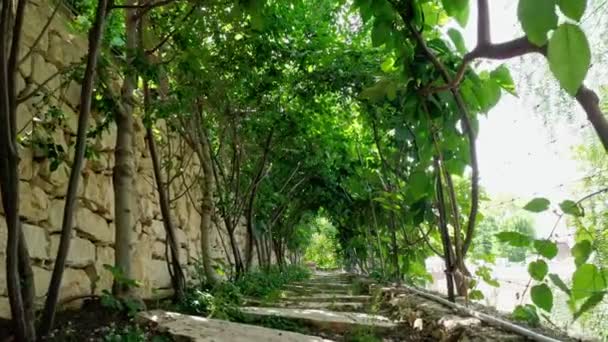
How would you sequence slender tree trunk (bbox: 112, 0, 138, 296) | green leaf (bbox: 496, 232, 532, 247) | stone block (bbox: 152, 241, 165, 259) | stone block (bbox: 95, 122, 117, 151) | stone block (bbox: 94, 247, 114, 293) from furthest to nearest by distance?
stone block (bbox: 152, 241, 165, 259) → stone block (bbox: 95, 122, 117, 151) → stone block (bbox: 94, 247, 114, 293) → slender tree trunk (bbox: 112, 0, 138, 296) → green leaf (bbox: 496, 232, 532, 247)

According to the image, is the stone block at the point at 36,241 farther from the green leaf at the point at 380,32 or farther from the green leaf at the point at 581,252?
the green leaf at the point at 581,252

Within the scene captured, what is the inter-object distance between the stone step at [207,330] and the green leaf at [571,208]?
1.87 meters

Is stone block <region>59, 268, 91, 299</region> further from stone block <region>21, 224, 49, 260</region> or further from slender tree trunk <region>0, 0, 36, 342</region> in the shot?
slender tree trunk <region>0, 0, 36, 342</region>

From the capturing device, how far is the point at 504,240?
771mm

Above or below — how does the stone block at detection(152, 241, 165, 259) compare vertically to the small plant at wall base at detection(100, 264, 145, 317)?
above

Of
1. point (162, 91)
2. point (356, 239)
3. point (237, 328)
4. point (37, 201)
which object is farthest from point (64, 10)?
point (356, 239)

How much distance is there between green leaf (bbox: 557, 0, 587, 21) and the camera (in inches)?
18.3

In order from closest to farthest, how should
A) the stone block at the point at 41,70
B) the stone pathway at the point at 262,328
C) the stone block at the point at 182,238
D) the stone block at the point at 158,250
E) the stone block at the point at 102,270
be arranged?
the stone pathway at the point at 262,328, the stone block at the point at 41,70, the stone block at the point at 102,270, the stone block at the point at 158,250, the stone block at the point at 182,238

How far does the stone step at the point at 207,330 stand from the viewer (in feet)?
7.76

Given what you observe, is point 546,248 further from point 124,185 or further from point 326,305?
point 326,305

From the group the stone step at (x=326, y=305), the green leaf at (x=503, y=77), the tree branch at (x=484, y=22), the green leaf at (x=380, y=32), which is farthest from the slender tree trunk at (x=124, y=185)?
the tree branch at (x=484, y=22)

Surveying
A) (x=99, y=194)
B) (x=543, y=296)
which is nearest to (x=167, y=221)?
(x=99, y=194)

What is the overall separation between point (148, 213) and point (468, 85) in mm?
3522

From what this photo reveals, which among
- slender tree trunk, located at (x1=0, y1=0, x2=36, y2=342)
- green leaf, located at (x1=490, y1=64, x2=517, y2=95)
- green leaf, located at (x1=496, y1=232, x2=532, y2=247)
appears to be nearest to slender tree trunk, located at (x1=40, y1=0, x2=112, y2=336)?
slender tree trunk, located at (x1=0, y1=0, x2=36, y2=342)
